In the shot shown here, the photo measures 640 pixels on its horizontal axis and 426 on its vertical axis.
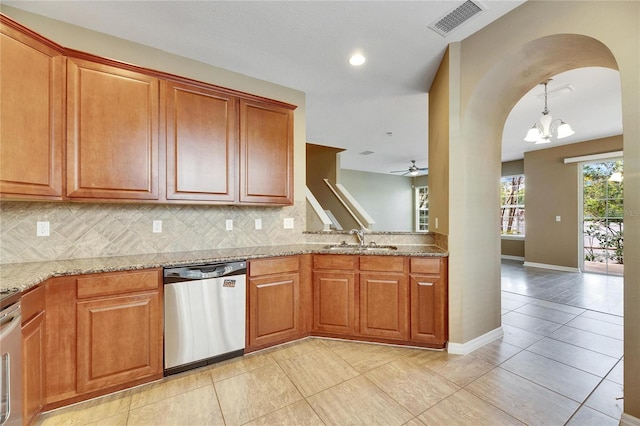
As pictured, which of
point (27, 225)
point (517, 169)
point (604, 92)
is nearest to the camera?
point (27, 225)

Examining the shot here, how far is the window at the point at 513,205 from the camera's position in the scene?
7332mm

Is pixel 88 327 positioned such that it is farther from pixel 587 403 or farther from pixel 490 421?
pixel 587 403

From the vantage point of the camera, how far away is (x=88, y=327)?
1.82 metres

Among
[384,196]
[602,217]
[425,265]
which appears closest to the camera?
[425,265]

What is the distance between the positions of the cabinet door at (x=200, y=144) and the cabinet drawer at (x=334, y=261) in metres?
1.04

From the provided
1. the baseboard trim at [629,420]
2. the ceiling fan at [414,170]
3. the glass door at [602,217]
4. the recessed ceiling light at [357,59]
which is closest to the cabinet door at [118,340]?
the recessed ceiling light at [357,59]

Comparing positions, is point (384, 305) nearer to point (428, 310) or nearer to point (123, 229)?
point (428, 310)

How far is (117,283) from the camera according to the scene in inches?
74.8

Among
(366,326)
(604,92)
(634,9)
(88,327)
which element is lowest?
(366,326)

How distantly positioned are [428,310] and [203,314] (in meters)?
1.96

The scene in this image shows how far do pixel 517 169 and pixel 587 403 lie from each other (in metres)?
6.93

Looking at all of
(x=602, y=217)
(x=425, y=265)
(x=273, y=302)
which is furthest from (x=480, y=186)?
(x=602, y=217)

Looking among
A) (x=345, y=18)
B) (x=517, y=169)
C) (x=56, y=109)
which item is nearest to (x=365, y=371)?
(x=345, y=18)

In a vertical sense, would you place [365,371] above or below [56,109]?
below
